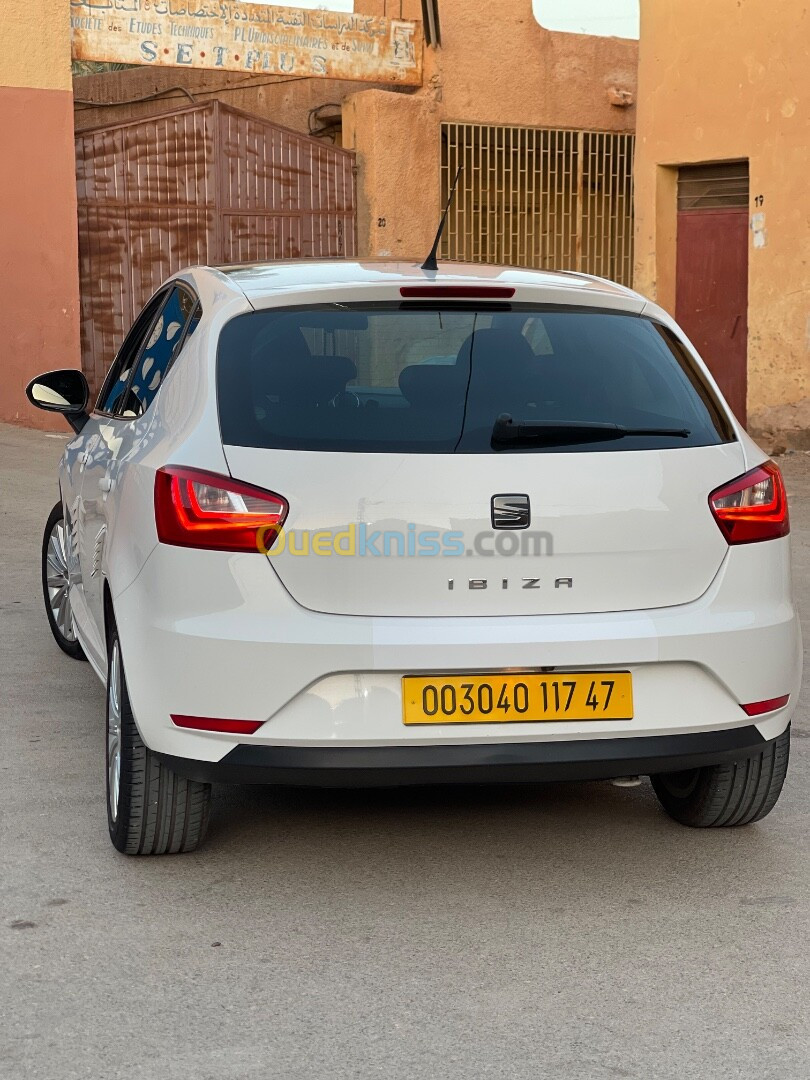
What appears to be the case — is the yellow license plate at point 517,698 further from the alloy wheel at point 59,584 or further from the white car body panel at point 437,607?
the alloy wheel at point 59,584

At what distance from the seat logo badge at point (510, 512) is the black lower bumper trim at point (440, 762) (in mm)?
523

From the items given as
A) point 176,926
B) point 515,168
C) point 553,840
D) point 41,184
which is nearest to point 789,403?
point 515,168

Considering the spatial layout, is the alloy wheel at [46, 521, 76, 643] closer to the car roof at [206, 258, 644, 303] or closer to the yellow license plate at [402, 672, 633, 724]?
the car roof at [206, 258, 644, 303]

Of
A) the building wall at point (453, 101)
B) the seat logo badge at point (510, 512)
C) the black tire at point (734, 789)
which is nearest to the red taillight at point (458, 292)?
the seat logo badge at point (510, 512)

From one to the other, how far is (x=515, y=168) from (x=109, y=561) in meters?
14.3

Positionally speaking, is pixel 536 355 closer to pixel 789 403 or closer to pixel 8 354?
pixel 789 403

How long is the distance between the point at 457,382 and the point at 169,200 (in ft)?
41.3

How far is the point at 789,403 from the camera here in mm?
14383

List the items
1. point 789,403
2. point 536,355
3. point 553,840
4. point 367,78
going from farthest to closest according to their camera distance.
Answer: point 367,78
point 789,403
point 553,840
point 536,355

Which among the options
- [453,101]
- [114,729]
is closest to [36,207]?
[453,101]

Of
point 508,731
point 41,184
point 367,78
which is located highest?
point 367,78

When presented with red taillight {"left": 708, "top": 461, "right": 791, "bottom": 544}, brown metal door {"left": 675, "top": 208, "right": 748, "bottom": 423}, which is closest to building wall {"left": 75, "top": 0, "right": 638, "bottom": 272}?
brown metal door {"left": 675, "top": 208, "right": 748, "bottom": 423}

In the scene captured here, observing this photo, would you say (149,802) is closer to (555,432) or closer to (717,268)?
(555,432)

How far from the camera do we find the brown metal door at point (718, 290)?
602 inches
